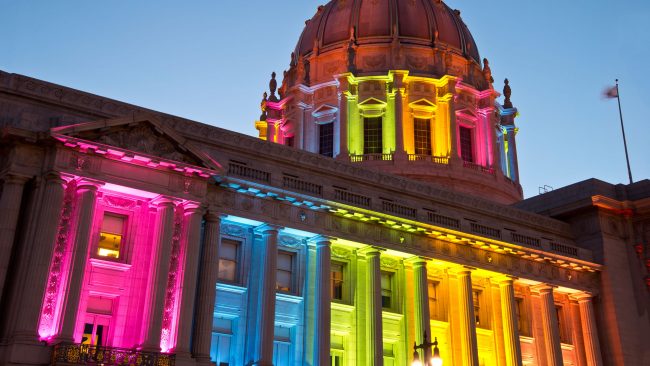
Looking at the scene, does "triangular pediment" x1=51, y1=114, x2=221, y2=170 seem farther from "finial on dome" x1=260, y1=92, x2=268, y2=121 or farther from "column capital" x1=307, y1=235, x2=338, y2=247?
"finial on dome" x1=260, y1=92, x2=268, y2=121

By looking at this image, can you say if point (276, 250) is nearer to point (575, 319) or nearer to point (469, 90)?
point (575, 319)

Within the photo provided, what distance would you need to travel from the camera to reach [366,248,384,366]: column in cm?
3462

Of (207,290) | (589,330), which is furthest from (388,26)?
(207,290)

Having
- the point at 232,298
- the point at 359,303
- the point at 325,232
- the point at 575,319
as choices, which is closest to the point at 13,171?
the point at 232,298

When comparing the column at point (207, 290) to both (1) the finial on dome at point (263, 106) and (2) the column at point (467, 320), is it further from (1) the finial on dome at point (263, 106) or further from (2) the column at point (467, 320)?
(1) the finial on dome at point (263, 106)

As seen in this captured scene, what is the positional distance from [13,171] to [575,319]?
31389mm

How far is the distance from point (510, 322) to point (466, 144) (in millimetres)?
22283

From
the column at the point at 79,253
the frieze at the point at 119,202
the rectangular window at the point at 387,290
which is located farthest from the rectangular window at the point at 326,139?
the column at the point at 79,253

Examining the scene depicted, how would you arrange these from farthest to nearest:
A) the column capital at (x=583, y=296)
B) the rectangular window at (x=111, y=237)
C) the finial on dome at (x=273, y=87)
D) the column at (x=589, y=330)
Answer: the finial on dome at (x=273, y=87) < the column capital at (x=583, y=296) < the column at (x=589, y=330) < the rectangular window at (x=111, y=237)

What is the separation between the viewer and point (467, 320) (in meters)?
38.1

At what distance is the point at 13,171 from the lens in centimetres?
2855

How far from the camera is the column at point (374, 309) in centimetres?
3462

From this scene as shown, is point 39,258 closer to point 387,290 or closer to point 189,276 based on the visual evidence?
point 189,276

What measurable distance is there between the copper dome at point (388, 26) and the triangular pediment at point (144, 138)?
32.1m
